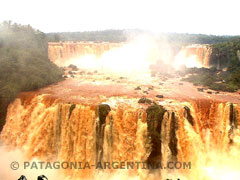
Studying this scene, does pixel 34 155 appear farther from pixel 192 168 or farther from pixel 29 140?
pixel 192 168

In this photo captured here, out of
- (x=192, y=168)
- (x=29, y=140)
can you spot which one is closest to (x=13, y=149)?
(x=29, y=140)

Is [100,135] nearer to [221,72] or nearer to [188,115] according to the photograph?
[188,115]

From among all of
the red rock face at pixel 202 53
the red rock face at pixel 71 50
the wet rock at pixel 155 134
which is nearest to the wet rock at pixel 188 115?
the wet rock at pixel 155 134

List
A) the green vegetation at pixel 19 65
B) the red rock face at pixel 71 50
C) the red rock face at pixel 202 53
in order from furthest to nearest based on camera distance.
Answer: the red rock face at pixel 71 50 < the red rock face at pixel 202 53 < the green vegetation at pixel 19 65

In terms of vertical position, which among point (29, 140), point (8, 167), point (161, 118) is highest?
point (161, 118)

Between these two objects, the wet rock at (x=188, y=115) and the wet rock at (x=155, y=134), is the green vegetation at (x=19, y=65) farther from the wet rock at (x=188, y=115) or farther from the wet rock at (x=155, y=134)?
the wet rock at (x=188, y=115)

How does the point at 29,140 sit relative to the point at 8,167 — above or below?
above
